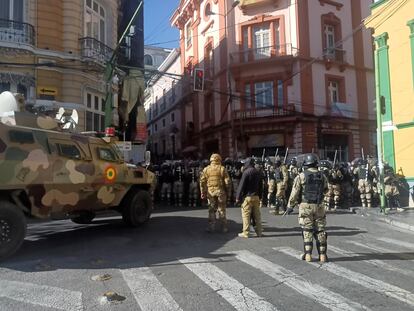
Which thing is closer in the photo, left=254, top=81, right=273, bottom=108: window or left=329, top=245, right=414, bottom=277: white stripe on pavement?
left=329, top=245, right=414, bottom=277: white stripe on pavement

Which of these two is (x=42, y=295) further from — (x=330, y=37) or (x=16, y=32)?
(x=330, y=37)

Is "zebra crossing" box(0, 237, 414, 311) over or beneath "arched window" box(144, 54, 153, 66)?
beneath

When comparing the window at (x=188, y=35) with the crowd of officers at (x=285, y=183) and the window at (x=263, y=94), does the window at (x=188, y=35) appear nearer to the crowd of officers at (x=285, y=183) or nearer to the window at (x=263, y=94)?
the window at (x=263, y=94)

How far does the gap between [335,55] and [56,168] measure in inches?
1023

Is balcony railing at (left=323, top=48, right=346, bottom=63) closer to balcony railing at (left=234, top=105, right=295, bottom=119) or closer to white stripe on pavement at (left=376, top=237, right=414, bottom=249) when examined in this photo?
balcony railing at (left=234, top=105, right=295, bottom=119)

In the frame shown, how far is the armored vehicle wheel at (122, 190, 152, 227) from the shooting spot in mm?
11477

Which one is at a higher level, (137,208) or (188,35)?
(188,35)

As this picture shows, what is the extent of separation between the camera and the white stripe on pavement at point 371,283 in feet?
18.5

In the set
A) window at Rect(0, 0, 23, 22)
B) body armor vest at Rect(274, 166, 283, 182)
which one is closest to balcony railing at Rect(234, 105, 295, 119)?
body armor vest at Rect(274, 166, 283, 182)

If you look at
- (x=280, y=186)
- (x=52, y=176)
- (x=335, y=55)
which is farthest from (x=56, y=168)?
(x=335, y=55)

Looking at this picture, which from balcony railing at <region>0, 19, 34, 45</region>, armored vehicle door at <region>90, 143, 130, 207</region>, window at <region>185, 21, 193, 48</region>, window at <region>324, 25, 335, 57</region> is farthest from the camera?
window at <region>185, 21, 193, 48</region>

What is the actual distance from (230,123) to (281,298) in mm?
24970

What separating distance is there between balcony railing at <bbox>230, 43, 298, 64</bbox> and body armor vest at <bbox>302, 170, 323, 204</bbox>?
74.1ft

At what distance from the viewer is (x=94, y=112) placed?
802 inches
